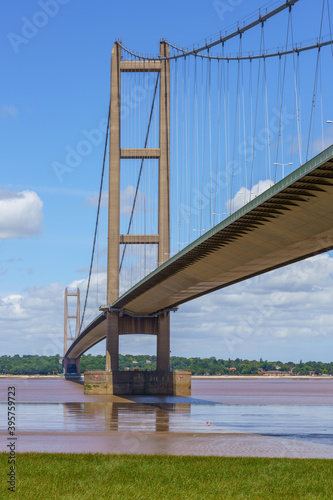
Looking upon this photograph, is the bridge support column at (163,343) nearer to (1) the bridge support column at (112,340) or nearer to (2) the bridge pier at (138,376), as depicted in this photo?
(2) the bridge pier at (138,376)

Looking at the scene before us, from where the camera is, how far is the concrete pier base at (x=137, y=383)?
7494cm

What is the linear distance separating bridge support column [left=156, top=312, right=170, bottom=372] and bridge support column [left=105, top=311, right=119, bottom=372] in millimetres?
4015

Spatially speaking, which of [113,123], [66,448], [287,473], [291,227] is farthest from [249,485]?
[113,123]

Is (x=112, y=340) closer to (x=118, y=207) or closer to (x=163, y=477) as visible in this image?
(x=118, y=207)

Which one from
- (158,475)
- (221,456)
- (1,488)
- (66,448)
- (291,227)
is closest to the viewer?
(1,488)

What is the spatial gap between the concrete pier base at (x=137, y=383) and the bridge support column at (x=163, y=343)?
1.76m

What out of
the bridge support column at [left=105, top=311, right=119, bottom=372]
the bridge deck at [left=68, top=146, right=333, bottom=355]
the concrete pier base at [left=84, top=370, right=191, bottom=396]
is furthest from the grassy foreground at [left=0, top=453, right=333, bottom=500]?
the bridge support column at [left=105, top=311, right=119, bottom=372]

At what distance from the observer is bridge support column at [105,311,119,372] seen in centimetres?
7712

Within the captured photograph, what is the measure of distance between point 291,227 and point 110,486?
63.8 ft

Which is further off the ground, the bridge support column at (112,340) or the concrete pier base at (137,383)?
the bridge support column at (112,340)

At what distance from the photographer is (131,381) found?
75.6 metres

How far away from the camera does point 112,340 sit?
7738 centimetres

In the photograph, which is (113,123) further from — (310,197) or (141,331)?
(310,197)

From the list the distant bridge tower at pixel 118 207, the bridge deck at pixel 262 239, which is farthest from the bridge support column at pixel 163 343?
the bridge deck at pixel 262 239
